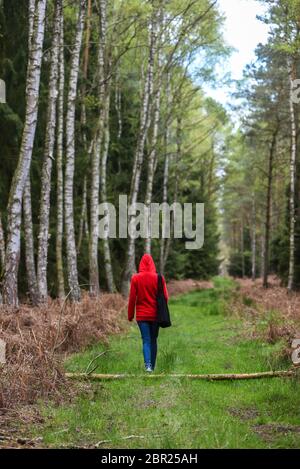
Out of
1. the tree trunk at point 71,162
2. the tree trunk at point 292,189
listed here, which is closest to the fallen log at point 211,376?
the tree trunk at point 71,162

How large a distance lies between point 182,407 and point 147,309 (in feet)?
8.74

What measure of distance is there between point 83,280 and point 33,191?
452 centimetres

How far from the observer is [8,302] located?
1126 cm

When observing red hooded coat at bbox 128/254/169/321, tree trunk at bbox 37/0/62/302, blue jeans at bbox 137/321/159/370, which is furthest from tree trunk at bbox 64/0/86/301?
blue jeans at bbox 137/321/159/370

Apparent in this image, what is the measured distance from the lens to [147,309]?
9.15 m

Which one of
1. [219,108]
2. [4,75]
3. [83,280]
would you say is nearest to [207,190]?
[219,108]

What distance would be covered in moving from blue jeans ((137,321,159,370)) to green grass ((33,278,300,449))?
9.2 inches

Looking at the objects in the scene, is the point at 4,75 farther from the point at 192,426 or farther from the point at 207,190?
the point at 207,190

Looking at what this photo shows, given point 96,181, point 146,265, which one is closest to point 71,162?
point 96,181

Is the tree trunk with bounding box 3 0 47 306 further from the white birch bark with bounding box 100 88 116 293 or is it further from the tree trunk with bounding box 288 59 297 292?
the tree trunk with bounding box 288 59 297 292

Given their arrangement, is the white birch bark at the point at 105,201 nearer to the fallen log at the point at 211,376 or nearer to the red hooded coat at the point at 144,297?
the red hooded coat at the point at 144,297

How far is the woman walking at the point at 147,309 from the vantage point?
29.5ft

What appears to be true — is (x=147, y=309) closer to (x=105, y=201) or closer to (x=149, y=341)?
(x=149, y=341)
